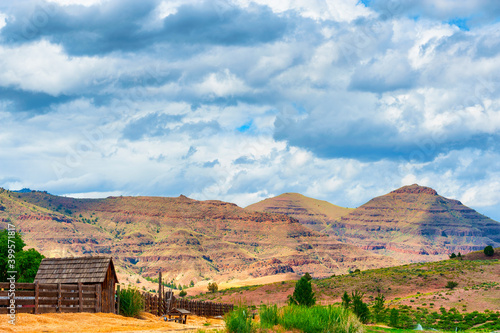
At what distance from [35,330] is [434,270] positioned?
8663cm

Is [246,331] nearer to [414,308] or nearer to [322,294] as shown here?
[414,308]

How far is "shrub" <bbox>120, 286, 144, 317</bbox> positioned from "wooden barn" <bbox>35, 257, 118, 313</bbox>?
1275 millimetres

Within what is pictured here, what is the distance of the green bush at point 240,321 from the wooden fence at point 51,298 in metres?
10.1

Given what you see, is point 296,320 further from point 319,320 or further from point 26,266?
point 26,266

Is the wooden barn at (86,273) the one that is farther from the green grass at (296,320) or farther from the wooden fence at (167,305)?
the green grass at (296,320)

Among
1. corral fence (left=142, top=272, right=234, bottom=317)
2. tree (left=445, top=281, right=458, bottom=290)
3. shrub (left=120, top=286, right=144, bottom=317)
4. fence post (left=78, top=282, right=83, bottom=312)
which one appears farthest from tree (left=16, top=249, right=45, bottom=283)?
tree (left=445, top=281, right=458, bottom=290)

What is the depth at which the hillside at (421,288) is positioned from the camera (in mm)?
65438

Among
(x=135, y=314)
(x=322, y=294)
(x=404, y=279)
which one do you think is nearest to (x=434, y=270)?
(x=404, y=279)

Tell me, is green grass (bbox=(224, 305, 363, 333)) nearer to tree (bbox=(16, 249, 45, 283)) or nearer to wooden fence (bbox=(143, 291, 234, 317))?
wooden fence (bbox=(143, 291, 234, 317))

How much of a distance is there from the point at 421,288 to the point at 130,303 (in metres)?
62.8

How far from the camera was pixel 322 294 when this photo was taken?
85.2 metres

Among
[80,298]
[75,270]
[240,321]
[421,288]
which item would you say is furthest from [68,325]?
[421,288]

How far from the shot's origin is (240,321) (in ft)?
49.0

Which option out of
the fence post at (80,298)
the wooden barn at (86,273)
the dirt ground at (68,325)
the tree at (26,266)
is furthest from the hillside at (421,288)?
the dirt ground at (68,325)
